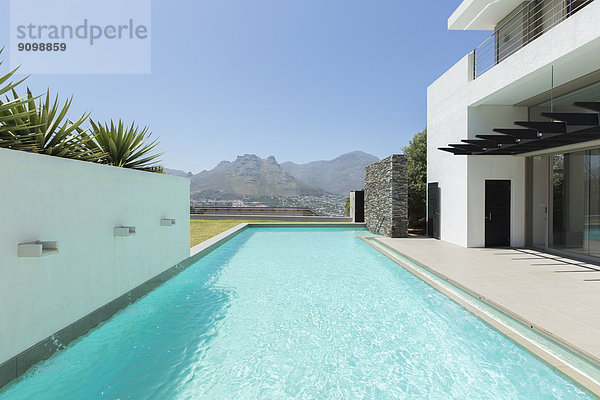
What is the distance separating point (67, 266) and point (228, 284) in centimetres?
325

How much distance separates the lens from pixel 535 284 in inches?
216

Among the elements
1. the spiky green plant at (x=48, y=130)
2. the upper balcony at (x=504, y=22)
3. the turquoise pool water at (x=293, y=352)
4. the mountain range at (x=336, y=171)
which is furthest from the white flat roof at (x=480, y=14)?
the mountain range at (x=336, y=171)

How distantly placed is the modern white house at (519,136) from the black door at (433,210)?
0.21 feet

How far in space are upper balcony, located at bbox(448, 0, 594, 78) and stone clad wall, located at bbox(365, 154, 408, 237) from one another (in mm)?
4544

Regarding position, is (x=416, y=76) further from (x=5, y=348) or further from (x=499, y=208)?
(x=5, y=348)

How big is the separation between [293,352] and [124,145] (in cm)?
531

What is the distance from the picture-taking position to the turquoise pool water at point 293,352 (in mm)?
2938

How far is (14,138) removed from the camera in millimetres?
3617

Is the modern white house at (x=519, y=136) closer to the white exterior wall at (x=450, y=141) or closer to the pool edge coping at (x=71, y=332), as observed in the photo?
the white exterior wall at (x=450, y=141)

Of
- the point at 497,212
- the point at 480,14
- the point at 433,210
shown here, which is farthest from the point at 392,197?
the point at 480,14

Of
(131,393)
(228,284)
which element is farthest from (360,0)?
(131,393)

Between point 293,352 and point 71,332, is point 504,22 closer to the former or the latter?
point 293,352

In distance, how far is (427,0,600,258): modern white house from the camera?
6746mm

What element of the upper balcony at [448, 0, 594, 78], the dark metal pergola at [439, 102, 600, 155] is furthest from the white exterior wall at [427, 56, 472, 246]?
the dark metal pergola at [439, 102, 600, 155]
